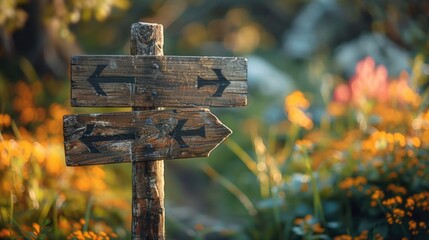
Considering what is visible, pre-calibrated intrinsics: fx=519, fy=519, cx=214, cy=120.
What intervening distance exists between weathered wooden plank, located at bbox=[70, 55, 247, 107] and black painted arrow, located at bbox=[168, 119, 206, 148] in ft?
0.37

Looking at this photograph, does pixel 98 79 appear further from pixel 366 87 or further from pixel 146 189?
pixel 366 87

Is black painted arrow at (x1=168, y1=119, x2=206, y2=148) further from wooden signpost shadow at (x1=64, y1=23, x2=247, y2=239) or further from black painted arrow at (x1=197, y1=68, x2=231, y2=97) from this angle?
black painted arrow at (x1=197, y1=68, x2=231, y2=97)

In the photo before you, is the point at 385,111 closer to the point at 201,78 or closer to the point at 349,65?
the point at 201,78

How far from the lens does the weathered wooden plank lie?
2.76 metres

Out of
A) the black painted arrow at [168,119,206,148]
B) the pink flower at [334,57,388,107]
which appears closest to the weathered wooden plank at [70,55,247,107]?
the black painted arrow at [168,119,206,148]

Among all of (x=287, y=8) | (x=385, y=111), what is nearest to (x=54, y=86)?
(x=385, y=111)

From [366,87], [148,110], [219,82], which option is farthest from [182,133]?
[366,87]

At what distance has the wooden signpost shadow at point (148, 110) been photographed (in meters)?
2.75

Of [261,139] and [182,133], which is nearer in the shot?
[182,133]

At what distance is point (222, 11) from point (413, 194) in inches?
385

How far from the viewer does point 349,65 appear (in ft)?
32.9

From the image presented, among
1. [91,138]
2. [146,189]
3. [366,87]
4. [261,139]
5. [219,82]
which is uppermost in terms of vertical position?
[366,87]

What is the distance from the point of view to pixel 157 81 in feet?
9.35

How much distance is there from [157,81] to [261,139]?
268cm
